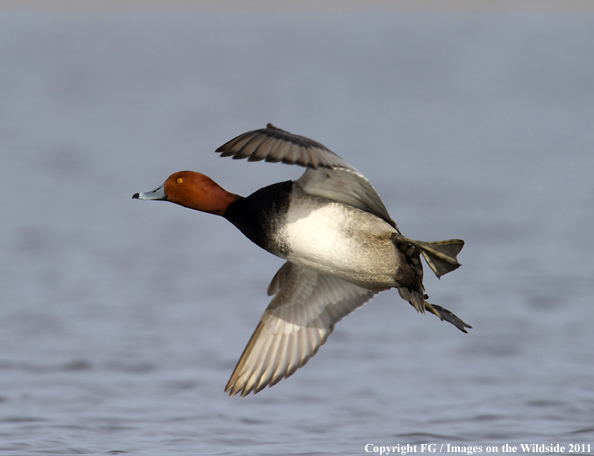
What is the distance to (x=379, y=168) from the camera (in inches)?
453

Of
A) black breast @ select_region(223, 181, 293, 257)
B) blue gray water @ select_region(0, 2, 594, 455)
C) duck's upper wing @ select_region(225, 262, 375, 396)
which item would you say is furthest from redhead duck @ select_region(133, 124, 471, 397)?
blue gray water @ select_region(0, 2, 594, 455)

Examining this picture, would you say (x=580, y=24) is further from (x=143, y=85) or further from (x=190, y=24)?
(x=143, y=85)

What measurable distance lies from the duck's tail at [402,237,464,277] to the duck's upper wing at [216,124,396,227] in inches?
9.2

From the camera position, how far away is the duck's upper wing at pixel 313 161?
3480 millimetres

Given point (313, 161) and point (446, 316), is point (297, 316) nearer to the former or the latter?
point (446, 316)

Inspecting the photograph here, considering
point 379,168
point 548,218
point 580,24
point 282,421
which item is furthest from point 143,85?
point 580,24

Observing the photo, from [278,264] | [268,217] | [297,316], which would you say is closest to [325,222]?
[268,217]

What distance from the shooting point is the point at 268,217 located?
13.0ft

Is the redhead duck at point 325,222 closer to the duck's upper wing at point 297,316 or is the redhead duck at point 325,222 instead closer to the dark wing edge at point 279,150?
the dark wing edge at point 279,150

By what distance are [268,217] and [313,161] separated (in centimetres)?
56

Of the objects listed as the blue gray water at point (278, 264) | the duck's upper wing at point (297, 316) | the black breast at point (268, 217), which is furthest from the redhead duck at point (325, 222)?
the blue gray water at point (278, 264)

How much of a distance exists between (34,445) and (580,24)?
30601 millimetres

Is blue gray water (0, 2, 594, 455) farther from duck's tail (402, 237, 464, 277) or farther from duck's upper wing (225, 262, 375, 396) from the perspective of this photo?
duck's tail (402, 237, 464, 277)

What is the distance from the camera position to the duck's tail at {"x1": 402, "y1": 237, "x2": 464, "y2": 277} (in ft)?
13.8
